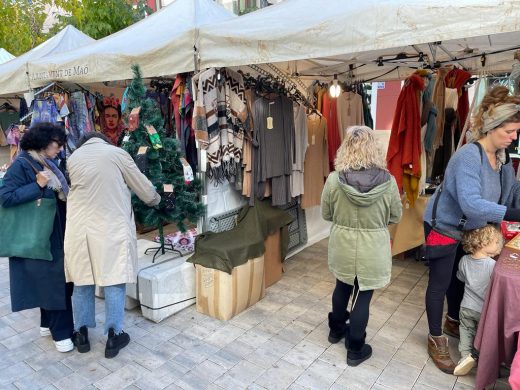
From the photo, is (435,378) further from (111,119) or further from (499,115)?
(111,119)

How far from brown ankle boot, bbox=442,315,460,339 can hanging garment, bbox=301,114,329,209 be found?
194 centimetres

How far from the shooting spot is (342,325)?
2824 mm

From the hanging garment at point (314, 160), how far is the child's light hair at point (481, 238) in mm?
2139

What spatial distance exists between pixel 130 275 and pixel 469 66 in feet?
14.3

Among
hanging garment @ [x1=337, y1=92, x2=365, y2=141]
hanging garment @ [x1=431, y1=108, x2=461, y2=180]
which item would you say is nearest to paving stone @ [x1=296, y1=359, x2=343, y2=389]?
hanging garment @ [x1=431, y1=108, x2=461, y2=180]

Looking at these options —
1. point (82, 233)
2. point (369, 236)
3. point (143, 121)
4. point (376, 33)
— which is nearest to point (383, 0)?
point (376, 33)

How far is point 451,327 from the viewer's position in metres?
2.90

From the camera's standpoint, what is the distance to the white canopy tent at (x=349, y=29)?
196cm

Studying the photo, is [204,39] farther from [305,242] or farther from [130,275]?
[305,242]

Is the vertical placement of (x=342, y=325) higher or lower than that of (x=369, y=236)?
lower

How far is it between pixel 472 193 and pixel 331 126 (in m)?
2.73

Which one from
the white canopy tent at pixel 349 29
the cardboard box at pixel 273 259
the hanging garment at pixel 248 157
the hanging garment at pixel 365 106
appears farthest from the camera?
the hanging garment at pixel 365 106

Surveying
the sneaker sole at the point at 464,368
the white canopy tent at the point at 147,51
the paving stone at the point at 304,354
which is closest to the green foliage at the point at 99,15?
the white canopy tent at the point at 147,51

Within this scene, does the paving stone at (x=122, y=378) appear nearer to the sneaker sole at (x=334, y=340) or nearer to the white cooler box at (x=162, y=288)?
the white cooler box at (x=162, y=288)
